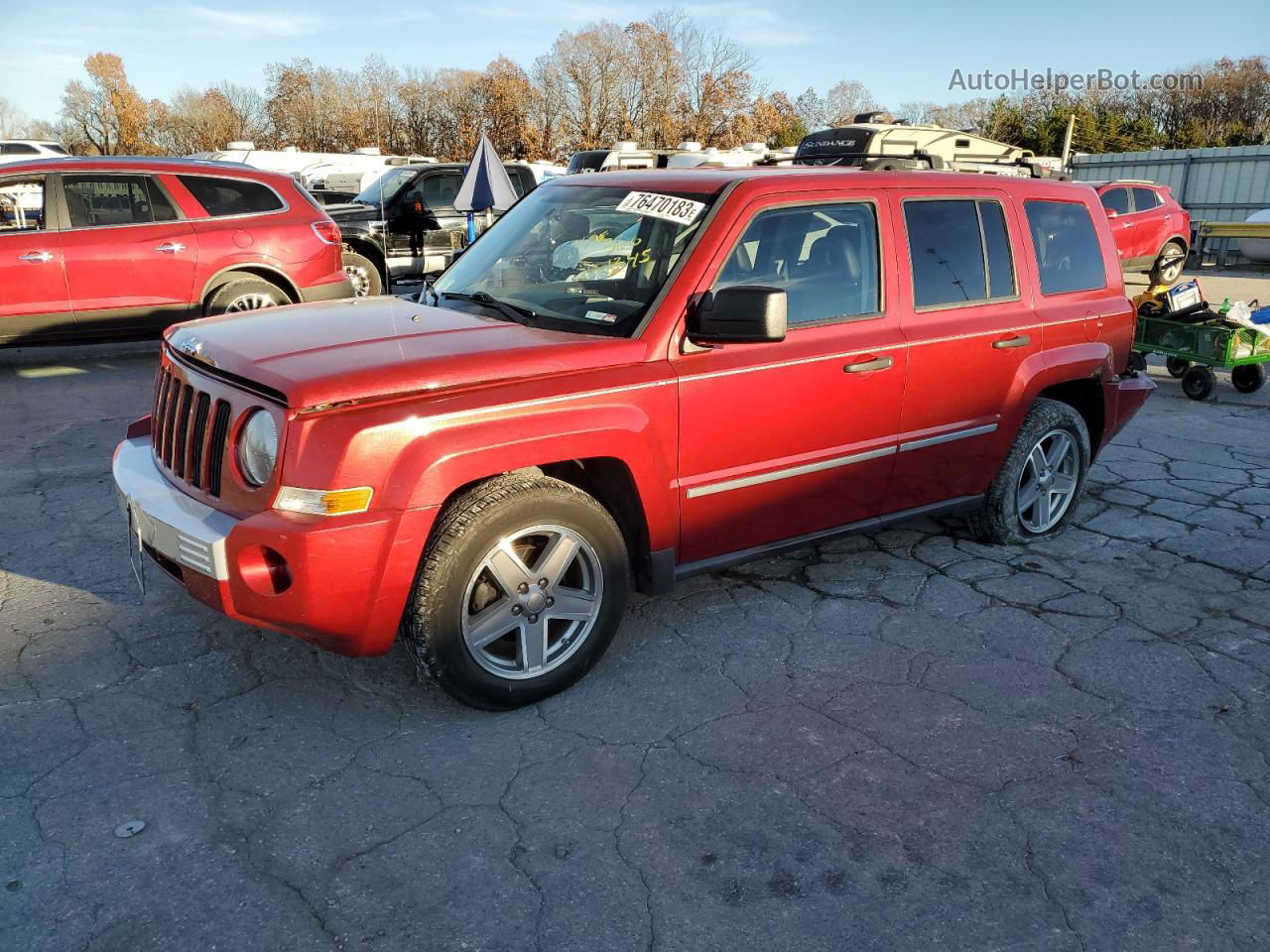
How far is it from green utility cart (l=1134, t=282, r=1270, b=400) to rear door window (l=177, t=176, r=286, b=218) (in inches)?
300

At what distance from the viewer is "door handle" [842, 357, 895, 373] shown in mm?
3841

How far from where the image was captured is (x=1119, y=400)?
5.06 metres

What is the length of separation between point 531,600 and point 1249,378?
26.5 feet

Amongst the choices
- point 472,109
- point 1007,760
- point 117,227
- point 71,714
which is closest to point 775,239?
point 1007,760

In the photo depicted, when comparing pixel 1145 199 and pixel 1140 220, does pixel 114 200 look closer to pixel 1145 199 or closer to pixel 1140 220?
pixel 1140 220

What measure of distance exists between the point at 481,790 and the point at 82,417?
5591mm

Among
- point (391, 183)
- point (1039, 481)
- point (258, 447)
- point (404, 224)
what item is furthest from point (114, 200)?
point (1039, 481)

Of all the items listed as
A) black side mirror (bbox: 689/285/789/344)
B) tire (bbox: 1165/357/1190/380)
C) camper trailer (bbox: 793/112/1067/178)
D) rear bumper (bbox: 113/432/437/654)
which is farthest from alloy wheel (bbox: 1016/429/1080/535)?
tire (bbox: 1165/357/1190/380)

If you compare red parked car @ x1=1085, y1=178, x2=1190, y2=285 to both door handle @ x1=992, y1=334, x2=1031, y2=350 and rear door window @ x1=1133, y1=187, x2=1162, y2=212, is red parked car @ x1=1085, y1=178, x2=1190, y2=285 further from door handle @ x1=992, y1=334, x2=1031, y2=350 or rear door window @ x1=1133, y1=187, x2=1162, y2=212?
door handle @ x1=992, y1=334, x2=1031, y2=350

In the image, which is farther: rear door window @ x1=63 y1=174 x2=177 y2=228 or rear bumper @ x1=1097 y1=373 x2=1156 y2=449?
rear door window @ x1=63 y1=174 x2=177 y2=228

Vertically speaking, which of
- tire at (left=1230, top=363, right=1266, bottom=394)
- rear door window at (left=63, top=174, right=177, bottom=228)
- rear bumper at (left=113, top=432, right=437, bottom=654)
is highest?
A: rear door window at (left=63, top=174, right=177, bottom=228)

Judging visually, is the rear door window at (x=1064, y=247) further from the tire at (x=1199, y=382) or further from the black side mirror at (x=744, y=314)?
the tire at (x=1199, y=382)

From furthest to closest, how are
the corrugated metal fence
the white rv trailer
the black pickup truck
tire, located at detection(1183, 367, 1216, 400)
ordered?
the white rv trailer
the corrugated metal fence
the black pickup truck
tire, located at detection(1183, 367, 1216, 400)

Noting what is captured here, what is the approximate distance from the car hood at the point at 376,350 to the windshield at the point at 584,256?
0.64ft
